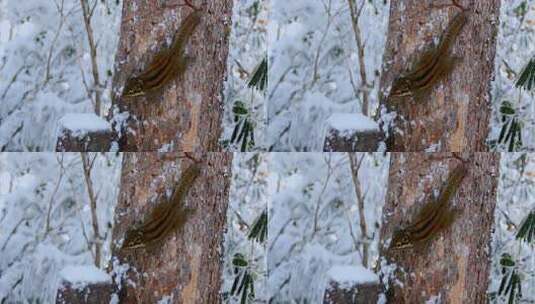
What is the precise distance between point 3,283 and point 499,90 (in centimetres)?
174

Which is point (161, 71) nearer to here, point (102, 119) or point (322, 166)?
point (102, 119)

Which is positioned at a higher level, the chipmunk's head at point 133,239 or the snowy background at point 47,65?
the snowy background at point 47,65

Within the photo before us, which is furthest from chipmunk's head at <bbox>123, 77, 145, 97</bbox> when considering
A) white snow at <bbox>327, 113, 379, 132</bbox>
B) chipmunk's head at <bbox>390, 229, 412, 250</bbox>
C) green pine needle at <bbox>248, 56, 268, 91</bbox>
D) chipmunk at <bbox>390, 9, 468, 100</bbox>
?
chipmunk's head at <bbox>390, 229, 412, 250</bbox>

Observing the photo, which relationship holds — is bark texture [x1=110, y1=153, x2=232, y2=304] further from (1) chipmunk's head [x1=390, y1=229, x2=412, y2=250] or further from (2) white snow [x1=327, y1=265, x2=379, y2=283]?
(1) chipmunk's head [x1=390, y1=229, x2=412, y2=250]

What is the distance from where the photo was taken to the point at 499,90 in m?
2.91

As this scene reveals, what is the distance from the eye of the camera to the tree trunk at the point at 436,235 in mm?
2857

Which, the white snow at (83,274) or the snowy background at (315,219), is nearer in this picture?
the white snow at (83,274)

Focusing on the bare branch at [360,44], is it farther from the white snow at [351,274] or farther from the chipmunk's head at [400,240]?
the white snow at [351,274]

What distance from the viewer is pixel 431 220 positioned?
2850 mm

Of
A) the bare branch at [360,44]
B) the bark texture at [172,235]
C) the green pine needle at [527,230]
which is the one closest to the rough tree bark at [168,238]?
the bark texture at [172,235]

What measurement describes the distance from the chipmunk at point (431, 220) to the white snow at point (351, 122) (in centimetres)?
30

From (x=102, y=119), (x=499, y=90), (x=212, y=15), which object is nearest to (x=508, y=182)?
(x=499, y=90)

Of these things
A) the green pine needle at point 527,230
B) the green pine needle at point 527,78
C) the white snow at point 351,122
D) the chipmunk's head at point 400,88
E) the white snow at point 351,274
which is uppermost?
the green pine needle at point 527,78

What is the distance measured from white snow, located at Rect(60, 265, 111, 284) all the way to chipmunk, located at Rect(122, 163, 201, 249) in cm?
11
